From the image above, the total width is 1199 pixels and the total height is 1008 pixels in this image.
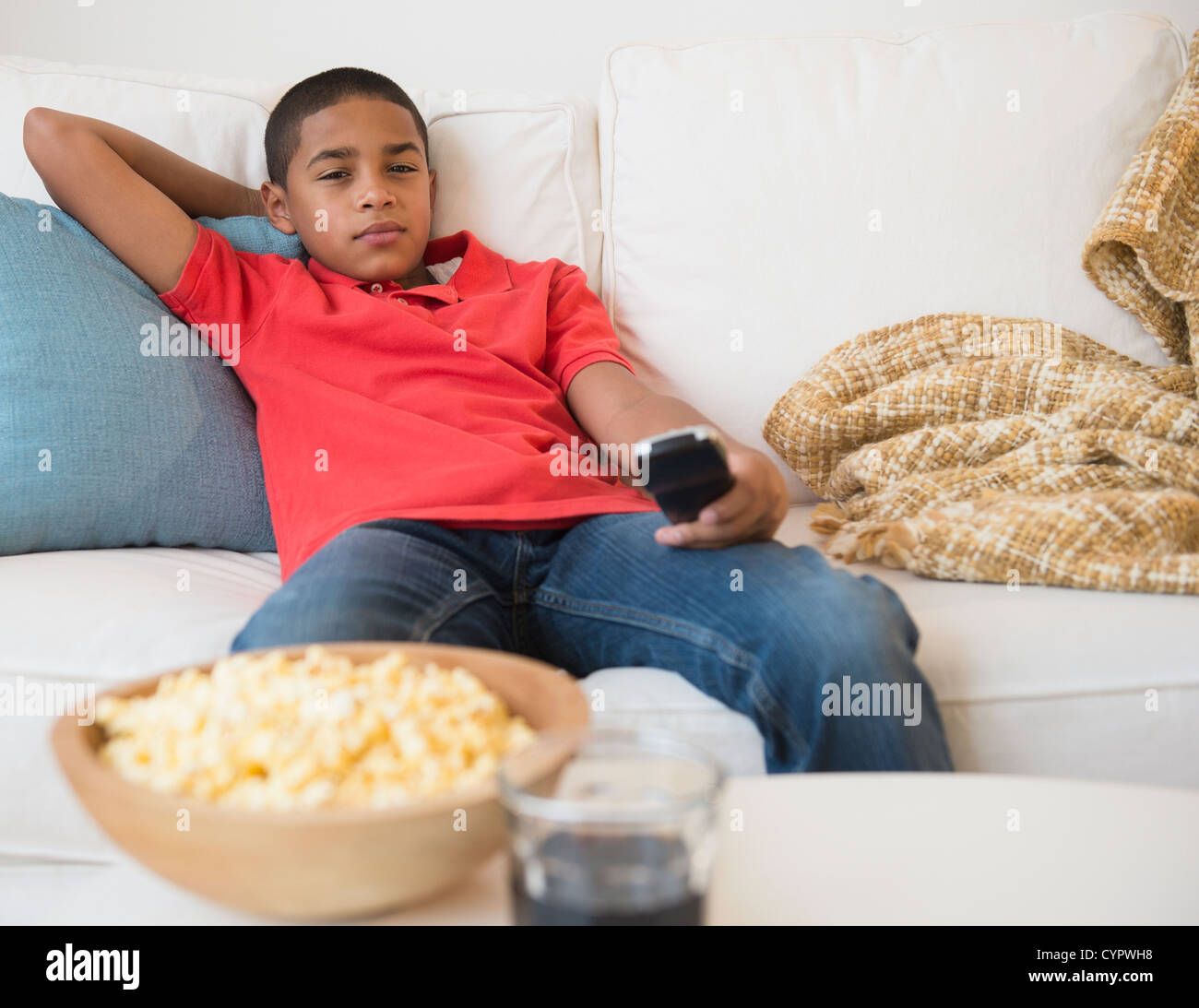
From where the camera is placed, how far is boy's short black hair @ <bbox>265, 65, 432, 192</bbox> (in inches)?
51.4

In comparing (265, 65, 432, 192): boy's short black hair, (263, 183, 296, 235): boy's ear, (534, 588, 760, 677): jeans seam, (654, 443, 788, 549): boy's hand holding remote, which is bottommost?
(534, 588, 760, 677): jeans seam

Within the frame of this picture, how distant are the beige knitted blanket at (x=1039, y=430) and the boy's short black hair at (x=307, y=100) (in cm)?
67

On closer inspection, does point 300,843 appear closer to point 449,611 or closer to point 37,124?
point 449,611

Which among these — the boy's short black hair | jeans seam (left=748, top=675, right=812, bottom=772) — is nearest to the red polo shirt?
the boy's short black hair

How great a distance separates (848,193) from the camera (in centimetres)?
145

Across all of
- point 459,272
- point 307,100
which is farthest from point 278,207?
point 459,272

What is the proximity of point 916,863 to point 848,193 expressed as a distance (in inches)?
46.0

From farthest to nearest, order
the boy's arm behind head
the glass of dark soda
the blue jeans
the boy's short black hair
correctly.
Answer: the boy's short black hair, the boy's arm behind head, the blue jeans, the glass of dark soda

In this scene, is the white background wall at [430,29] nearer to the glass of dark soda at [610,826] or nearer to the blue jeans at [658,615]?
the blue jeans at [658,615]

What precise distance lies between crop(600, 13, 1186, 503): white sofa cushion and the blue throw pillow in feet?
1.98

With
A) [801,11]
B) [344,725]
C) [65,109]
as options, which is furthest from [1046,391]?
[65,109]

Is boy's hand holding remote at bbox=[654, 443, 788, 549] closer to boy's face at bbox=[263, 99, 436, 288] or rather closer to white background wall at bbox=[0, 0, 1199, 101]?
boy's face at bbox=[263, 99, 436, 288]
